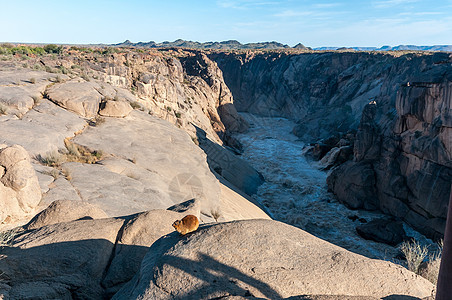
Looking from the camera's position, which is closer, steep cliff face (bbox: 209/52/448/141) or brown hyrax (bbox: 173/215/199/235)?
brown hyrax (bbox: 173/215/199/235)

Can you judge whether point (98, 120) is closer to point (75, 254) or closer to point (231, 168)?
point (75, 254)

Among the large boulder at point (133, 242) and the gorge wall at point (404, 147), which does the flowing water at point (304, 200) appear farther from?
the large boulder at point (133, 242)

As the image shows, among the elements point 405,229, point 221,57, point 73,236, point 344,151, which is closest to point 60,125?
point 73,236

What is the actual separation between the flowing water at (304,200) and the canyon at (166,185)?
283 mm

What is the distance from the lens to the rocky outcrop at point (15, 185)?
19.8 ft

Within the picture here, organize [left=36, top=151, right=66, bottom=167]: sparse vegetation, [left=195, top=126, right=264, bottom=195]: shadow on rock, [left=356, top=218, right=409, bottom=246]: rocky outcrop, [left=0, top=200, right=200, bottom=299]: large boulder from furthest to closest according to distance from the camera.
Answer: [left=195, top=126, right=264, bottom=195]: shadow on rock → [left=356, top=218, right=409, bottom=246]: rocky outcrop → [left=36, top=151, right=66, bottom=167]: sparse vegetation → [left=0, top=200, right=200, bottom=299]: large boulder

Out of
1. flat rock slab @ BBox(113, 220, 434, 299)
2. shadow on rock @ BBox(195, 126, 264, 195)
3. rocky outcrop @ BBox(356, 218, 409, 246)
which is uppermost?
flat rock slab @ BBox(113, 220, 434, 299)

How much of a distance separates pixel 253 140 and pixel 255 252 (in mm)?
35828

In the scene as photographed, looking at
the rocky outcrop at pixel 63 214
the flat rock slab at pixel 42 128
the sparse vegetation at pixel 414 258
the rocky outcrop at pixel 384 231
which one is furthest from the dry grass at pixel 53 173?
the rocky outcrop at pixel 384 231

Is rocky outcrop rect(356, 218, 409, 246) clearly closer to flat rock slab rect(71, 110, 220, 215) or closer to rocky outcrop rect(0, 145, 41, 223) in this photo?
flat rock slab rect(71, 110, 220, 215)

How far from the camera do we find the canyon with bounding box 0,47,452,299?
12.9 feet

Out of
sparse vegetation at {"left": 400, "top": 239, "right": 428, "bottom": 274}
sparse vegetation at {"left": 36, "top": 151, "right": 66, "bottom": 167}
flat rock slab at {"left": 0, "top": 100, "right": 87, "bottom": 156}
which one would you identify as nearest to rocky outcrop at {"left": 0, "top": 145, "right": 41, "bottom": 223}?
sparse vegetation at {"left": 36, "top": 151, "right": 66, "bottom": 167}

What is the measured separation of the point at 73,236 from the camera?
5055 mm

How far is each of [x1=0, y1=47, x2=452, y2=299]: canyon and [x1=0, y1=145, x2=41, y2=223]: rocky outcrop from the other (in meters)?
0.03
